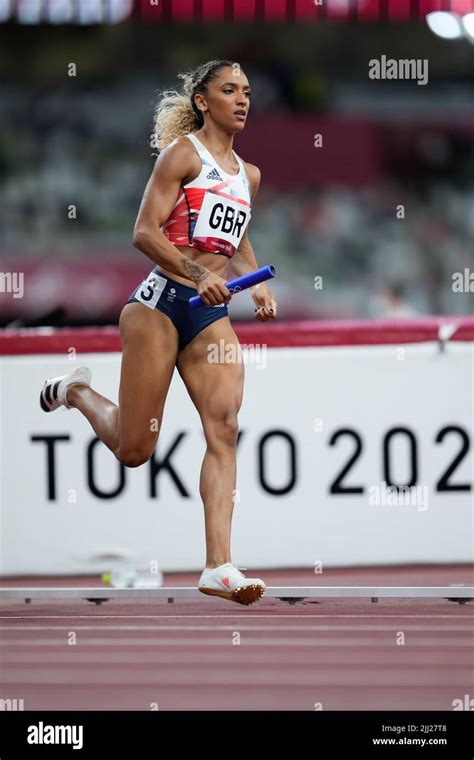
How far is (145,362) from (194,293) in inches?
12.4

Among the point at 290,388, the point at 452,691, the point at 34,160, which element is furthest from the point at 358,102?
the point at 452,691

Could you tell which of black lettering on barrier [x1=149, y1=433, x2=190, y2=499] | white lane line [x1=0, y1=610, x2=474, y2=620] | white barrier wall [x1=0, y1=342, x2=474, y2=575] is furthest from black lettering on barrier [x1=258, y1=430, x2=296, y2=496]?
white lane line [x1=0, y1=610, x2=474, y2=620]

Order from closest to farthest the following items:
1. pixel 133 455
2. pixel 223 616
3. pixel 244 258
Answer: pixel 133 455 → pixel 244 258 → pixel 223 616

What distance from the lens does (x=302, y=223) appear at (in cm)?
1450

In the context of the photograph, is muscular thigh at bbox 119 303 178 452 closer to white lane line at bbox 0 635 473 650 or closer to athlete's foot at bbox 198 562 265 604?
athlete's foot at bbox 198 562 265 604

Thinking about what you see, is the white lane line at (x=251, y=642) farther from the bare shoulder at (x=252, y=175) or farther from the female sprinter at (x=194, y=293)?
the bare shoulder at (x=252, y=175)

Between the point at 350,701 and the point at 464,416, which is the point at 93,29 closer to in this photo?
the point at 464,416

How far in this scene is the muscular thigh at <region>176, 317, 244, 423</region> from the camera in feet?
15.4

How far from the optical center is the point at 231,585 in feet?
14.7

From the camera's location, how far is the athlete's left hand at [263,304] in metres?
4.71

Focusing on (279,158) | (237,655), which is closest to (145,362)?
(237,655)

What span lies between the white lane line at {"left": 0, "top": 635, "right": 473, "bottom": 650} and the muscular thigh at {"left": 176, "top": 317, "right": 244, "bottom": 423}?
859mm

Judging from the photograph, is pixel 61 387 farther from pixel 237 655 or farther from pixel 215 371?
pixel 237 655

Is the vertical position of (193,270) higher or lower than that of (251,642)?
higher
